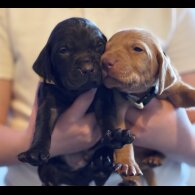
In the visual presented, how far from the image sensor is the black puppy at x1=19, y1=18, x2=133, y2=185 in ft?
3.63

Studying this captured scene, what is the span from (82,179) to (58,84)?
0.28 m

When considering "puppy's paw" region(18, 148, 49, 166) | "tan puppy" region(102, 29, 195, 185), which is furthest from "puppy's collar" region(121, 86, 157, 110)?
"puppy's paw" region(18, 148, 49, 166)

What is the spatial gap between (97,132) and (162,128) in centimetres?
19

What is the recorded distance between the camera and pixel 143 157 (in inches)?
52.1

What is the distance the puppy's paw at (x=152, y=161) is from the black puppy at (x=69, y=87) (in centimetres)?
11

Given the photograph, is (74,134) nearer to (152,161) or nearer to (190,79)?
(152,161)

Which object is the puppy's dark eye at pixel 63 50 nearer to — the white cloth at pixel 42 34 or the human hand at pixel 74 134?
the human hand at pixel 74 134

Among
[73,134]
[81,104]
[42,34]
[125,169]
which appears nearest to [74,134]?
[73,134]

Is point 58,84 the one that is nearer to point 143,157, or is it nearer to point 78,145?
point 78,145

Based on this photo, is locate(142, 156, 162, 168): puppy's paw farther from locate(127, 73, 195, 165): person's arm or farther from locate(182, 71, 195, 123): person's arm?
locate(182, 71, 195, 123): person's arm

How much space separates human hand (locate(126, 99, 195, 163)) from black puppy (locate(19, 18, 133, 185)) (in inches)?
4.6

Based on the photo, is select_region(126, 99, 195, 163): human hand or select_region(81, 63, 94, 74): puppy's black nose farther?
select_region(126, 99, 195, 163): human hand

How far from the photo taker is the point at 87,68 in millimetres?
1093

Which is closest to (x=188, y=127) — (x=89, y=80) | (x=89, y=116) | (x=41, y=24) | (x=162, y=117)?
(x=162, y=117)
